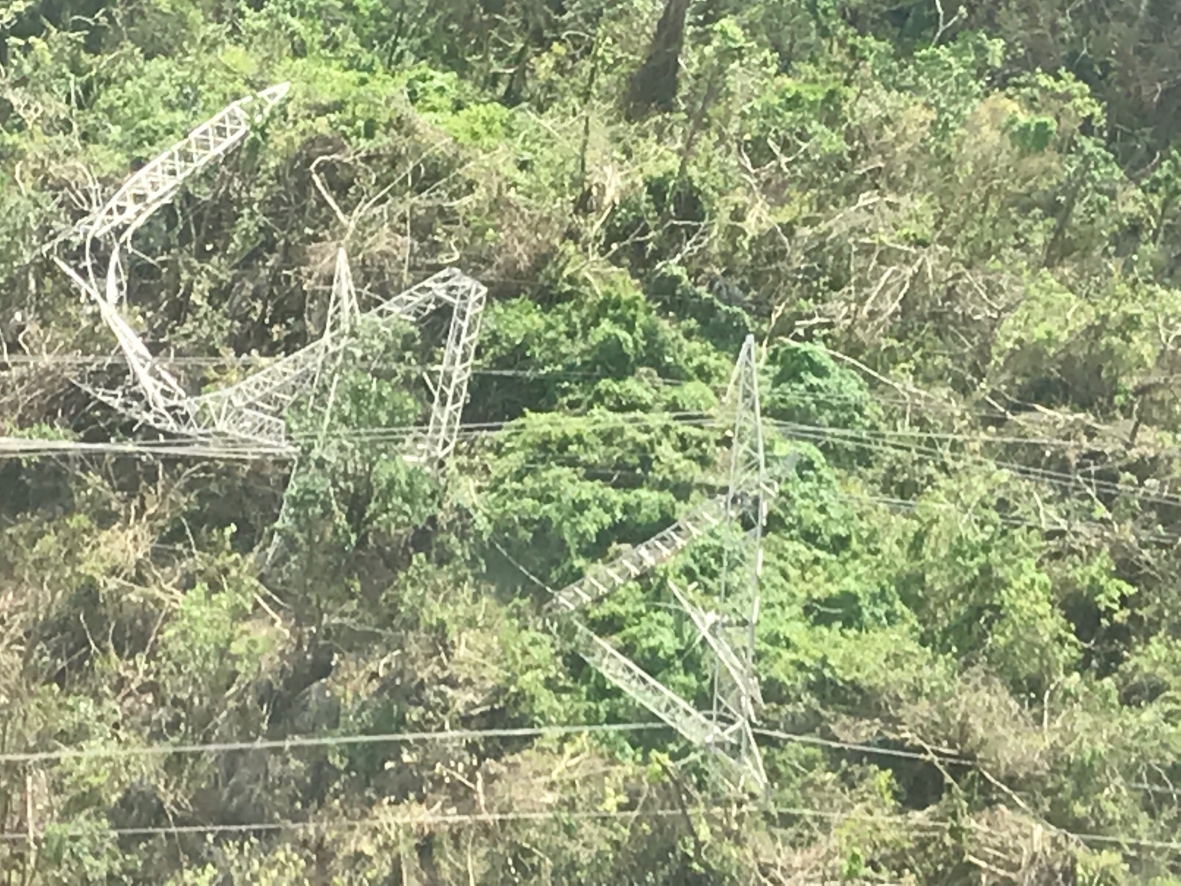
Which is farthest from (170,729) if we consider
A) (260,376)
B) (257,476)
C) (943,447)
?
(943,447)

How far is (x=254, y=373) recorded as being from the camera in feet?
30.7

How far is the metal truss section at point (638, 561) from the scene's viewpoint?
843 centimetres

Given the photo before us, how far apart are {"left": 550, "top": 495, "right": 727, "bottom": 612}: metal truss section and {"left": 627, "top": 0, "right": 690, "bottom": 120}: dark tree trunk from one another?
3867mm

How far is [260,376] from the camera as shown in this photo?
28.4 feet

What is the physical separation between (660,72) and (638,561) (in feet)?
14.5

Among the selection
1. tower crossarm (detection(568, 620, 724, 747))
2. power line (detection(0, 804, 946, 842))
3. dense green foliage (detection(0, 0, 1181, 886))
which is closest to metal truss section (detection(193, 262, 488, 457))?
dense green foliage (detection(0, 0, 1181, 886))

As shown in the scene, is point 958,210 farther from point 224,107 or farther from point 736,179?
point 224,107

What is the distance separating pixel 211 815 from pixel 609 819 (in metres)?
2.52

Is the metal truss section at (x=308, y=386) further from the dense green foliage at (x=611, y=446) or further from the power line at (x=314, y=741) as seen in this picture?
the power line at (x=314, y=741)

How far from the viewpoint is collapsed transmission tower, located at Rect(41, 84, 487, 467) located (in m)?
8.66

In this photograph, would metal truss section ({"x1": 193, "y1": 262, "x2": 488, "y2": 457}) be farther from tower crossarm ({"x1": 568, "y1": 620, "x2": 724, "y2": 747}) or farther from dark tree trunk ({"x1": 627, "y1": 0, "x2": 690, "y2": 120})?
dark tree trunk ({"x1": 627, "y1": 0, "x2": 690, "y2": 120})

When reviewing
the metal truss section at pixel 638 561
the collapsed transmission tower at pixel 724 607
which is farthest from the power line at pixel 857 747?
the metal truss section at pixel 638 561

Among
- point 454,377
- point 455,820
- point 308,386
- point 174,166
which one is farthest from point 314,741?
point 174,166

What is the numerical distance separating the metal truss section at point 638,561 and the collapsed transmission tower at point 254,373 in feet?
4.25
